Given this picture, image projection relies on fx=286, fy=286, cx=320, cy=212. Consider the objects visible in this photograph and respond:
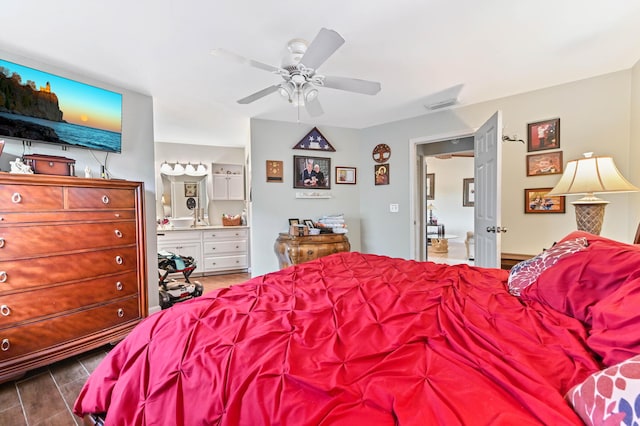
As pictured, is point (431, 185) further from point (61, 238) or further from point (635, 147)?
point (61, 238)

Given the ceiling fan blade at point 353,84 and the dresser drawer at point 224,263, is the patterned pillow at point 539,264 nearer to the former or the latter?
the ceiling fan blade at point 353,84

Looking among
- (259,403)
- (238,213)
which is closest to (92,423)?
(259,403)

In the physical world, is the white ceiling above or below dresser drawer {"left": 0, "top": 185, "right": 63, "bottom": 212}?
above

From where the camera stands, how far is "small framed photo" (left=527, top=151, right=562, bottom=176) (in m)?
2.78

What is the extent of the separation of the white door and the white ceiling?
0.48 metres

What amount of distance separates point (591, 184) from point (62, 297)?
13.0 feet

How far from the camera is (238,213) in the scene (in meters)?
5.43

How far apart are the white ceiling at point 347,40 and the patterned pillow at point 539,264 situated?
4.60 feet

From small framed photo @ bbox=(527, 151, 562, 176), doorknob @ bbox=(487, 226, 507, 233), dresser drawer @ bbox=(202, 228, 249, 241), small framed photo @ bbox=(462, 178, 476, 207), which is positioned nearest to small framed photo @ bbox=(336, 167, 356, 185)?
dresser drawer @ bbox=(202, 228, 249, 241)

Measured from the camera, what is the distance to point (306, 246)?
3.53m

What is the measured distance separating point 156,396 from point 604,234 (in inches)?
140

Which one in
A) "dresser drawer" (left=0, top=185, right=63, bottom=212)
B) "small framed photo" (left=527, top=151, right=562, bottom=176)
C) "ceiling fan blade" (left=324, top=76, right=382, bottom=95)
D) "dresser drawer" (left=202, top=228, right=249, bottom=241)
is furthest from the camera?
"dresser drawer" (left=202, top=228, right=249, bottom=241)

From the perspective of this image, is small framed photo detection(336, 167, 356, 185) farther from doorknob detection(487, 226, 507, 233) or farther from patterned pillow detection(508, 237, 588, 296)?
patterned pillow detection(508, 237, 588, 296)

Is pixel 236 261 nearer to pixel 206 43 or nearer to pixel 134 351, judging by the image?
pixel 206 43
